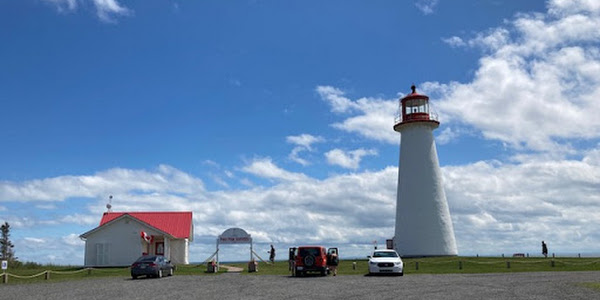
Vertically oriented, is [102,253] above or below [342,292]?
above

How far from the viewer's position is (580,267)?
115ft

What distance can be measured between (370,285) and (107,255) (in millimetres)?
29461

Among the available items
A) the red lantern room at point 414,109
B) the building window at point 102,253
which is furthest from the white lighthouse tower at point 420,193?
the building window at point 102,253

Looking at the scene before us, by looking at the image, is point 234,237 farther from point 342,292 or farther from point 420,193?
point 342,292

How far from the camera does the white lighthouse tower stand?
144ft

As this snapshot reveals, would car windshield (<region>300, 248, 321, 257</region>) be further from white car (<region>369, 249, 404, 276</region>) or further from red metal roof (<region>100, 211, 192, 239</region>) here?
red metal roof (<region>100, 211, 192, 239</region>)

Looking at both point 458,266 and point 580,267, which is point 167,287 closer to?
point 458,266

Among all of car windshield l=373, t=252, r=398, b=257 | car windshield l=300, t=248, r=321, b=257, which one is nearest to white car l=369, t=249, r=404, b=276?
car windshield l=373, t=252, r=398, b=257

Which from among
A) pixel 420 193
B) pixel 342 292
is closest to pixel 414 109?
pixel 420 193

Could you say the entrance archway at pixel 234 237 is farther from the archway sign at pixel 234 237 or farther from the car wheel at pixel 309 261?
the car wheel at pixel 309 261

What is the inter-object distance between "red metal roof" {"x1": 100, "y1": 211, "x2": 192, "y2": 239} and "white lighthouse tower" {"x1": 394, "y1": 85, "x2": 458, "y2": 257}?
1892cm

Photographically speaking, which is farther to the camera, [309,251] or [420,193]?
[420,193]

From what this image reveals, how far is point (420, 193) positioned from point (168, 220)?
2309 centimetres

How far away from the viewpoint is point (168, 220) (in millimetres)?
50188
